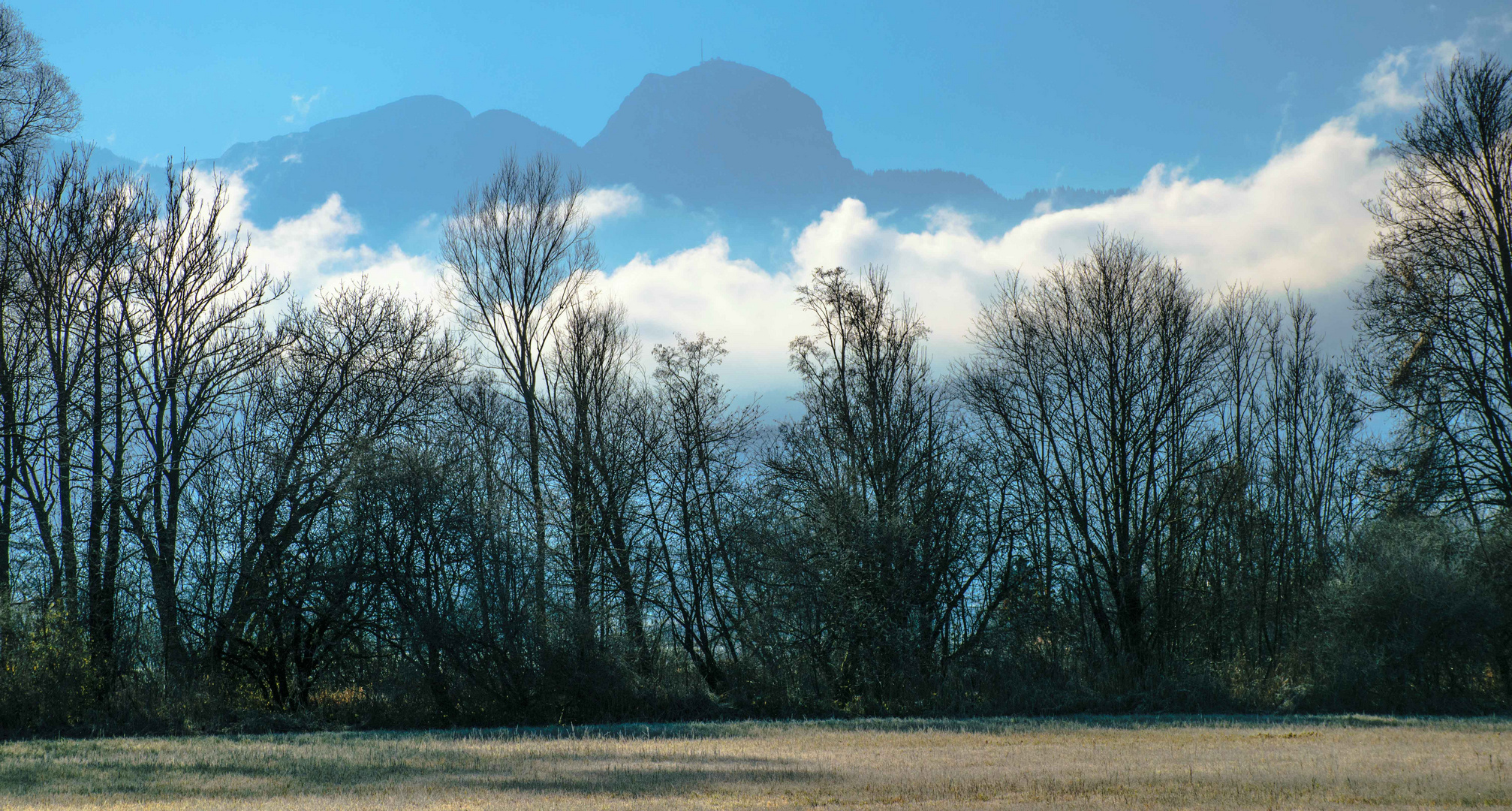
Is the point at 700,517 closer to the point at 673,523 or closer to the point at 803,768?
the point at 673,523

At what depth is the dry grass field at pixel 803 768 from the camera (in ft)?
26.8

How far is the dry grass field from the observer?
8172 mm

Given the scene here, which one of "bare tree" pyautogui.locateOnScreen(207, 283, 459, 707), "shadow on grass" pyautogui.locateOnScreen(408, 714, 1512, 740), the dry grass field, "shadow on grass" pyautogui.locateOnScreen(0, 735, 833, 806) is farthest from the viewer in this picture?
"bare tree" pyautogui.locateOnScreen(207, 283, 459, 707)

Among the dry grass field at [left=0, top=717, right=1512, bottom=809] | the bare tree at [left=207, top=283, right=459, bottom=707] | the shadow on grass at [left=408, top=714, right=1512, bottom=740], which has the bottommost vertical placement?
the shadow on grass at [left=408, top=714, right=1512, bottom=740]

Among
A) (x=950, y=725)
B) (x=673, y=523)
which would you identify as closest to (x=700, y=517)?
(x=673, y=523)

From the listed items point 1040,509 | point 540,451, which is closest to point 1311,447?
point 1040,509

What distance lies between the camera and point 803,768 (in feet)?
33.2

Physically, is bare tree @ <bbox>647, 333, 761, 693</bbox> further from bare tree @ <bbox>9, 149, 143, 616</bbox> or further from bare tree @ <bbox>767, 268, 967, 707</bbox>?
bare tree @ <bbox>9, 149, 143, 616</bbox>

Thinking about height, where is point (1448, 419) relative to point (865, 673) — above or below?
above

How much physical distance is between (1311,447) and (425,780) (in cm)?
3008

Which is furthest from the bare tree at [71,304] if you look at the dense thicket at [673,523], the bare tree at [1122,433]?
the bare tree at [1122,433]

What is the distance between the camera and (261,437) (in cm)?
2205

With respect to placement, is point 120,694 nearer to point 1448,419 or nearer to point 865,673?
point 865,673

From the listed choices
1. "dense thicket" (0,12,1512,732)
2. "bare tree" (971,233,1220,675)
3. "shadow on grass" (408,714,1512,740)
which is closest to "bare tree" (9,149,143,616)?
"dense thicket" (0,12,1512,732)
